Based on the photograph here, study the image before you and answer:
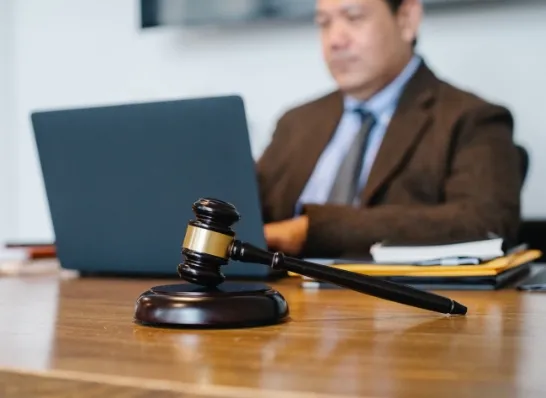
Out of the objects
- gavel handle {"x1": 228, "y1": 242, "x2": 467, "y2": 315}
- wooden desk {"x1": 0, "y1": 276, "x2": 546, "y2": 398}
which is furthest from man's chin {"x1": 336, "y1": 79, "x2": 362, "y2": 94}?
gavel handle {"x1": 228, "y1": 242, "x2": 467, "y2": 315}

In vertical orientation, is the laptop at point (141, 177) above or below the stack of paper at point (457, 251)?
above

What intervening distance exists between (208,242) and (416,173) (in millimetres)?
1013

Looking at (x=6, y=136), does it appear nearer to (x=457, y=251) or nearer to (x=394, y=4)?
(x=394, y=4)

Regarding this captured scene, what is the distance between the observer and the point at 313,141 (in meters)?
1.85

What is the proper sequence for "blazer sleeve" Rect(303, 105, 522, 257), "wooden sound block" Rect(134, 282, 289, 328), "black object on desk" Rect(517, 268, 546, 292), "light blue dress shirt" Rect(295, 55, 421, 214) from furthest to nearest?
1. "light blue dress shirt" Rect(295, 55, 421, 214)
2. "blazer sleeve" Rect(303, 105, 522, 257)
3. "black object on desk" Rect(517, 268, 546, 292)
4. "wooden sound block" Rect(134, 282, 289, 328)

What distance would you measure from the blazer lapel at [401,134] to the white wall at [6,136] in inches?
57.7

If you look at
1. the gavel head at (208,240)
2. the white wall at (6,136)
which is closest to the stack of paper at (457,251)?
the gavel head at (208,240)

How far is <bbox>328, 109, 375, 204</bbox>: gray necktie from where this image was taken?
1.68 metres

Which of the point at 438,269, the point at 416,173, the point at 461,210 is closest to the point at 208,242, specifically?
the point at 438,269

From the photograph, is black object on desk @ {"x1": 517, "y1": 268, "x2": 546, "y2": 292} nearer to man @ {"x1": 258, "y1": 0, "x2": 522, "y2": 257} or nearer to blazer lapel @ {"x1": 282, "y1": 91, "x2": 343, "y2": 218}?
man @ {"x1": 258, "y1": 0, "x2": 522, "y2": 257}

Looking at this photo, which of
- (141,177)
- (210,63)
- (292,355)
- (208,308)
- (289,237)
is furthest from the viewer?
(210,63)

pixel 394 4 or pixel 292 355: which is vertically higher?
pixel 394 4

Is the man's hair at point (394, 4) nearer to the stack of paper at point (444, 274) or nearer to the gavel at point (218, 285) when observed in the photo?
→ the stack of paper at point (444, 274)

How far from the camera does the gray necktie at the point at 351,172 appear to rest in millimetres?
1677
